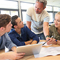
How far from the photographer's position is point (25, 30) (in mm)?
1337

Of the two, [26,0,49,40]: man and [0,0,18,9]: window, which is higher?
[0,0,18,9]: window

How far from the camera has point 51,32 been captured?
131 centimetres

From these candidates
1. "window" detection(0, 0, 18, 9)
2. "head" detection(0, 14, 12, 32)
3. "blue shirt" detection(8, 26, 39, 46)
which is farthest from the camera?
"window" detection(0, 0, 18, 9)

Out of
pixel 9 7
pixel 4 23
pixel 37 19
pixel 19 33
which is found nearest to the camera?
pixel 4 23

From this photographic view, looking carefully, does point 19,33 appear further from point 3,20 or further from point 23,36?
point 3,20

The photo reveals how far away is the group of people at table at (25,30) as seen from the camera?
34.1 inches

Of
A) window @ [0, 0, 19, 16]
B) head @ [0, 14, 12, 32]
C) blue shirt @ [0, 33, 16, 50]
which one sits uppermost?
window @ [0, 0, 19, 16]

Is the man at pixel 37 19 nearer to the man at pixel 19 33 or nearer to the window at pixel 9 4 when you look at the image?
the man at pixel 19 33

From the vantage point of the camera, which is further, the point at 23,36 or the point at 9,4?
the point at 9,4

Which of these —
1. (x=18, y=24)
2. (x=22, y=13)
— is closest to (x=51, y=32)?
(x=18, y=24)

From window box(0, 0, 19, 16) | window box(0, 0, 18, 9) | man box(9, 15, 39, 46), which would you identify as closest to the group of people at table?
man box(9, 15, 39, 46)

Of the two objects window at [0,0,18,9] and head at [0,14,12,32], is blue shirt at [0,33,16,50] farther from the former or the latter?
window at [0,0,18,9]

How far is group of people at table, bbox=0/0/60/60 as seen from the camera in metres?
0.87

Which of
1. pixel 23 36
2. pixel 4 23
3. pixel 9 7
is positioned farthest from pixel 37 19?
pixel 9 7
